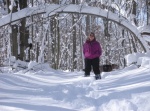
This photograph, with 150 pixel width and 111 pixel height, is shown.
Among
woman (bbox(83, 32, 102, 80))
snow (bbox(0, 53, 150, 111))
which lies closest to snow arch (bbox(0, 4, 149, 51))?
woman (bbox(83, 32, 102, 80))

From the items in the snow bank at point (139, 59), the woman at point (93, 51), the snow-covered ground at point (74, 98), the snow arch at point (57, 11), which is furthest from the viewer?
the snow arch at point (57, 11)

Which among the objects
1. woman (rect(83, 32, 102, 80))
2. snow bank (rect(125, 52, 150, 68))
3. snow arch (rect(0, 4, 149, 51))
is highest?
snow arch (rect(0, 4, 149, 51))

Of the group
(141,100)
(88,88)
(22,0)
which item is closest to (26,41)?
(22,0)

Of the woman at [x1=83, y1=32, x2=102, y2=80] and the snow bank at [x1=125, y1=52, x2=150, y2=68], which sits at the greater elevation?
the woman at [x1=83, y1=32, x2=102, y2=80]

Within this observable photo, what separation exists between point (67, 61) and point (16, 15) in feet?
97.7

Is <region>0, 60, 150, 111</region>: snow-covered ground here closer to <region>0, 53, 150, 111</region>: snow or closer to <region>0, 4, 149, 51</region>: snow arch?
<region>0, 53, 150, 111</region>: snow

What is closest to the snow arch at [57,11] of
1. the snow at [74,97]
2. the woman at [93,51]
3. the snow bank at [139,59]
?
the snow bank at [139,59]

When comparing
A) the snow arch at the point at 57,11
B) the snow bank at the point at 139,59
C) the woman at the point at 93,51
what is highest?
the snow arch at the point at 57,11

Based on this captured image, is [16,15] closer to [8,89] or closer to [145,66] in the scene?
[8,89]

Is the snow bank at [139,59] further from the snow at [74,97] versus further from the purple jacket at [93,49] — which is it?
the snow at [74,97]

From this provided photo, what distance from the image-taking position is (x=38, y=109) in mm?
4965

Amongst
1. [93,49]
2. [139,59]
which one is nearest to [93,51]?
[93,49]

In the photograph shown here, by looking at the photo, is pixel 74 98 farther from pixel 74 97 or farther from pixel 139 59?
pixel 139 59

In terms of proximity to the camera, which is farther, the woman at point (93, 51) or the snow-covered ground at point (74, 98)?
the woman at point (93, 51)
